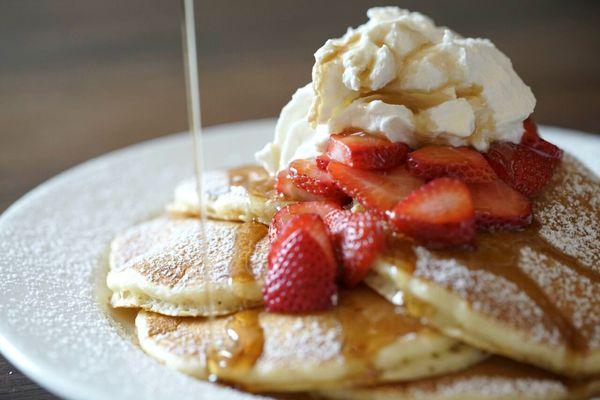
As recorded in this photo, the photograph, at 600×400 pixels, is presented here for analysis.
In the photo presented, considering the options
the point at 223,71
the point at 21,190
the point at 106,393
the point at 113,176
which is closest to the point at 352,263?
the point at 106,393

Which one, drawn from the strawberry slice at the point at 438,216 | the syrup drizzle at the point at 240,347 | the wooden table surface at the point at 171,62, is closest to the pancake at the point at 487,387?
the syrup drizzle at the point at 240,347

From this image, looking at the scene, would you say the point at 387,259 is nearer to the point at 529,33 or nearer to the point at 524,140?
the point at 524,140

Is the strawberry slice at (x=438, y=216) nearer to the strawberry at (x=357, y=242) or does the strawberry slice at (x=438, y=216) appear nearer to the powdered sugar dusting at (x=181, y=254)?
the strawberry at (x=357, y=242)

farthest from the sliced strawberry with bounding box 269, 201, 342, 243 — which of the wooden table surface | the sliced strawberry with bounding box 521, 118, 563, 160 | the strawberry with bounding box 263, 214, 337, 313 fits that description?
the wooden table surface

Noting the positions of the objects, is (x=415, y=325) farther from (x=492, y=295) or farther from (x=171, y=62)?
(x=171, y=62)

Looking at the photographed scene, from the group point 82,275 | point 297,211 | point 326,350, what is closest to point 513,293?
point 326,350

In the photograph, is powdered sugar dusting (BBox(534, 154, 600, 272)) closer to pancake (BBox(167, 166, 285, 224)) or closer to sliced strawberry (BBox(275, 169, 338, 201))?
sliced strawberry (BBox(275, 169, 338, 201))
